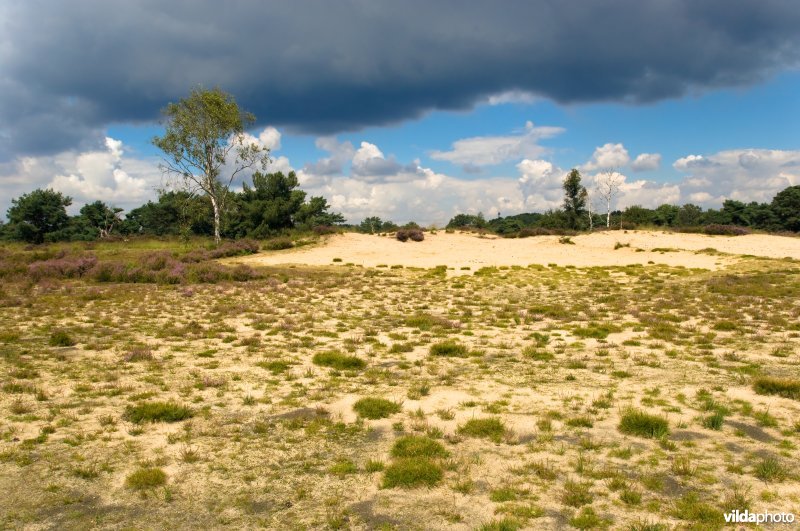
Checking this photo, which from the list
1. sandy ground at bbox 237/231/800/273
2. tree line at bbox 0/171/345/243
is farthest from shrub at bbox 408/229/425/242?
tree line at bbox 0/171/345/243

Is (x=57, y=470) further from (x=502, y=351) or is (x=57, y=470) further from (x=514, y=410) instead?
(x=502, y=351)

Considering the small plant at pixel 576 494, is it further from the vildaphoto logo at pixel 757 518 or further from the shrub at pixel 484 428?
the shrub at pixel 484 428

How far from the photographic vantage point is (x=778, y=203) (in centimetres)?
10481

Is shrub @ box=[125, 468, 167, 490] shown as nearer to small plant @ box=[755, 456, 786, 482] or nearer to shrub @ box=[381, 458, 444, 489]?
shrub @ box=[381, 458, 444, 489]

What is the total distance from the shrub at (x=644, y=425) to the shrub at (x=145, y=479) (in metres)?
7.78

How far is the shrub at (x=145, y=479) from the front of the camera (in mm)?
7004

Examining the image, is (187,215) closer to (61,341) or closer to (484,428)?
(61,341)

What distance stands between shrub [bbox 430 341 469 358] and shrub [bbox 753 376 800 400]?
7165 mm

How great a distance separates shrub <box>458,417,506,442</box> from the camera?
28.7ft

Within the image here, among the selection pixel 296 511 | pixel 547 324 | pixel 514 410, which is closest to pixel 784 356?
pixel 547 324

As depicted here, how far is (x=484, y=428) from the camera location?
8914 millimetres

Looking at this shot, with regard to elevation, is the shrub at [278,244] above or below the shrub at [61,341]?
above

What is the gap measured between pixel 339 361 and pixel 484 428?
5.67 meters

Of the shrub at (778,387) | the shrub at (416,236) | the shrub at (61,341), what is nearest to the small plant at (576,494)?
the shrub at (778,387)
